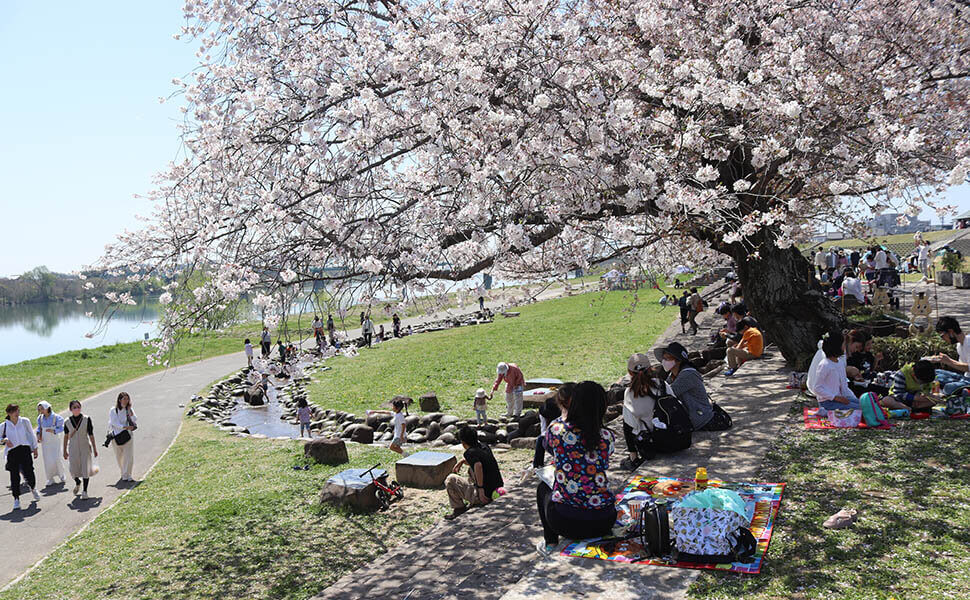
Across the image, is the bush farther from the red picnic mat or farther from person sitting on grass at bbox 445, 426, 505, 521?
person sitting on grass at bbox 445, 426, 505, 521

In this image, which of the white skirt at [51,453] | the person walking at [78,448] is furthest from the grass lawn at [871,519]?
the white skirt at [51,453]

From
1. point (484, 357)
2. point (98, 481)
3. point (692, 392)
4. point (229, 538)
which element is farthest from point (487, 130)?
point (484, 357)

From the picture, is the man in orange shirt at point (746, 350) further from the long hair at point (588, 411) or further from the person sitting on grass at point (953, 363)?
the long hair at point (588, 411)

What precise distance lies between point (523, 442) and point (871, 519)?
6645 millimetres

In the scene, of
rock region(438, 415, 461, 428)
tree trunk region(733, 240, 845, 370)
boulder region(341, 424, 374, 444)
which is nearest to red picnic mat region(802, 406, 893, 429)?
tree trunk region(733, 240, 845, 370)

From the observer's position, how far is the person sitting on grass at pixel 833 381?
8383 mm

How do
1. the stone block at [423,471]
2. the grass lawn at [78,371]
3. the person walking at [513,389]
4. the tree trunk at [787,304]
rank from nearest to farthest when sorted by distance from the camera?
the stone block at [423,471] → the tree trunk at [787,304] → the person walking at [513,389] → the grass lawn at [78,371]

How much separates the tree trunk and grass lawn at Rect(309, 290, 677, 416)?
3.12 meters

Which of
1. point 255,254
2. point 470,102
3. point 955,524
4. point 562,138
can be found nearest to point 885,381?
Answer: point 955,524

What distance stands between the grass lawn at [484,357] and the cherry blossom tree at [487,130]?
208 inches

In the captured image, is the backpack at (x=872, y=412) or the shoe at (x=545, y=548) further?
the backpack at (x=872, y=412)

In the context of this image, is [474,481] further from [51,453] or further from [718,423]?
[51,453]

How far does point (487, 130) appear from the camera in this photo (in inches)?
328

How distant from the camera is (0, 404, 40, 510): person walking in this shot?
1048 cm
